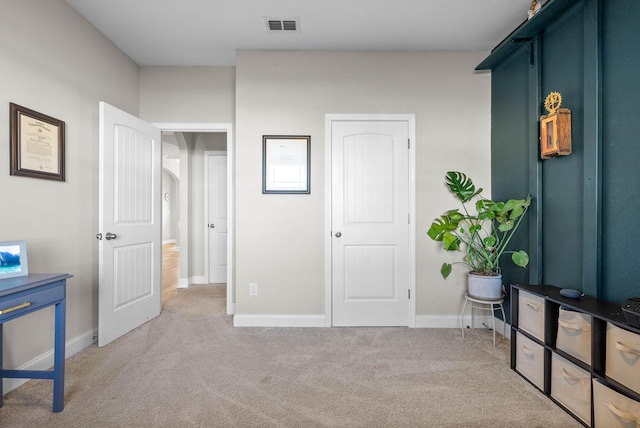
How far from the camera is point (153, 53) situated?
313 cm

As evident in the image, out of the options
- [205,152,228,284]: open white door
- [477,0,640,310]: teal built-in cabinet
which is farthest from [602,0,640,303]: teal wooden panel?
[205,152,228,284]: open white door

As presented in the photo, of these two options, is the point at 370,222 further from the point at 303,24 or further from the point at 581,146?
the point at 303,24

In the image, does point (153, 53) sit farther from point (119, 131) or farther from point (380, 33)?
point (380, 33)

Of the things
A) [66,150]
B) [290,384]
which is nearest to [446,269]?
[290,384]

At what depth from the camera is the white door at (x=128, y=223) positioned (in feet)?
8.48

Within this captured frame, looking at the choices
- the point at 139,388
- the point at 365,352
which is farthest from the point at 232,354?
the point at 365,352

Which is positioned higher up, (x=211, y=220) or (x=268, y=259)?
(x=211, y=220)

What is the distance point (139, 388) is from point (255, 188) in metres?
1.84

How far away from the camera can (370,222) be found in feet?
10.1

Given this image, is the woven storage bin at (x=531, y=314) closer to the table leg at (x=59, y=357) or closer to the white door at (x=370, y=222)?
the white door at (x=370, y=222)

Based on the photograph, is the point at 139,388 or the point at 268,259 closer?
the point at 139,388

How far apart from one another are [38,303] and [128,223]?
4.40 ft

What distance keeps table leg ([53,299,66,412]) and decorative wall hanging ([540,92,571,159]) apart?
3236 millimetres

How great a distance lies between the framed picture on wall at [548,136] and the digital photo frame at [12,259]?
3.36m
